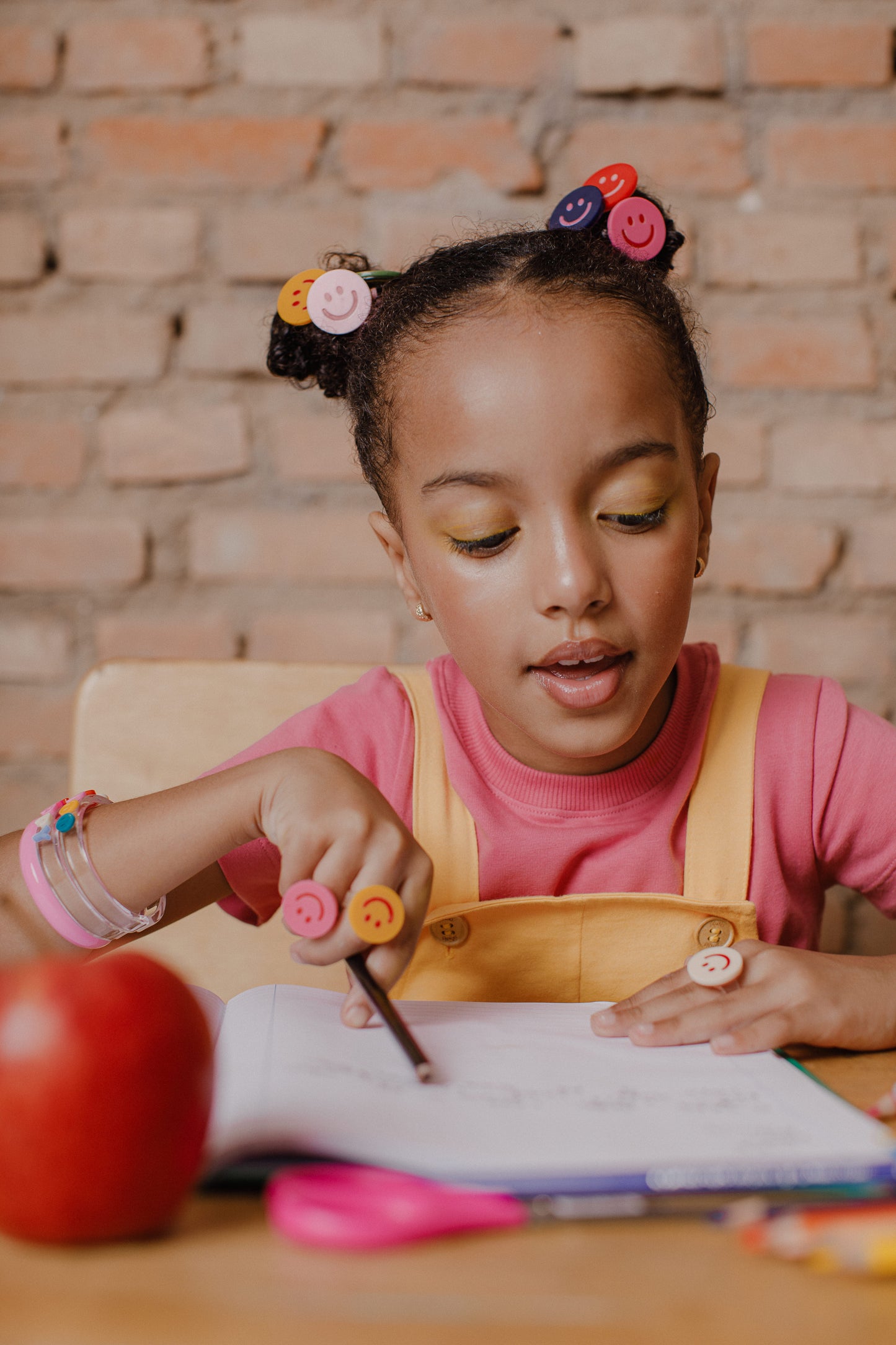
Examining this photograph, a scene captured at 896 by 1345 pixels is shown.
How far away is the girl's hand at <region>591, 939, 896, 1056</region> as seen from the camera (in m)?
Answer: 0.52

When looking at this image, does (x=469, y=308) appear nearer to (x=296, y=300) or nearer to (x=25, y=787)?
(x=296, y=300)

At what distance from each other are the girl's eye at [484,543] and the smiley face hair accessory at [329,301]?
0.75 feet

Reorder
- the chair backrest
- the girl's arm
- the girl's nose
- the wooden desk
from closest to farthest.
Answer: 1. the wooden desk
2. the girl's arm
3. the girl's nose
4. the chair backrest

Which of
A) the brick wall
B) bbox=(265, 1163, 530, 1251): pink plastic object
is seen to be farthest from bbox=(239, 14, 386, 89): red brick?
bbox=(265, 1163, 530, 1251): pink plastic object

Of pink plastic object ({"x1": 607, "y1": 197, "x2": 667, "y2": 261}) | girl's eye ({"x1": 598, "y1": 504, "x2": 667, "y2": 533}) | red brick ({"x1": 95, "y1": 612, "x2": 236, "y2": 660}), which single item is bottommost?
red brick ({"x1": 95, "y1": 612, "x2": 236, "y2": 660})

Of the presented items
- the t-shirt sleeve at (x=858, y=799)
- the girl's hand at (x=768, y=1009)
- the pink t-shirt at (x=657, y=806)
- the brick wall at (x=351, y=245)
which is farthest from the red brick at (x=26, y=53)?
the girl's hand at (x=768, y=1009)

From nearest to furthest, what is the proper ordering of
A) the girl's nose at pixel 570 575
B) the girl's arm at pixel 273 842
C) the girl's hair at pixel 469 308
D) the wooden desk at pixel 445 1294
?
the wooden desk at pixel 445 1294 → the girl's arm at pixel 273 842 → the girl's nose at pixel 570 575 → the girl's hair at pixel 469 308

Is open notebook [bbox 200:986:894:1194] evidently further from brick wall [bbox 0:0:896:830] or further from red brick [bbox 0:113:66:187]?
red brick [bbox 0:113:66:187]

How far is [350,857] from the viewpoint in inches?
21.6

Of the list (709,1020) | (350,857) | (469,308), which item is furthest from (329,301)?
(709,1020)

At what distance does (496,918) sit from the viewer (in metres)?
0.73

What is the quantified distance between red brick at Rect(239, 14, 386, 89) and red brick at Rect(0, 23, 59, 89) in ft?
0.67

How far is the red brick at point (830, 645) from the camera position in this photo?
46.1 inches

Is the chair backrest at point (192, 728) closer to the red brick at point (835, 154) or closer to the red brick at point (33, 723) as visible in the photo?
the red brick at point (33, 723)
